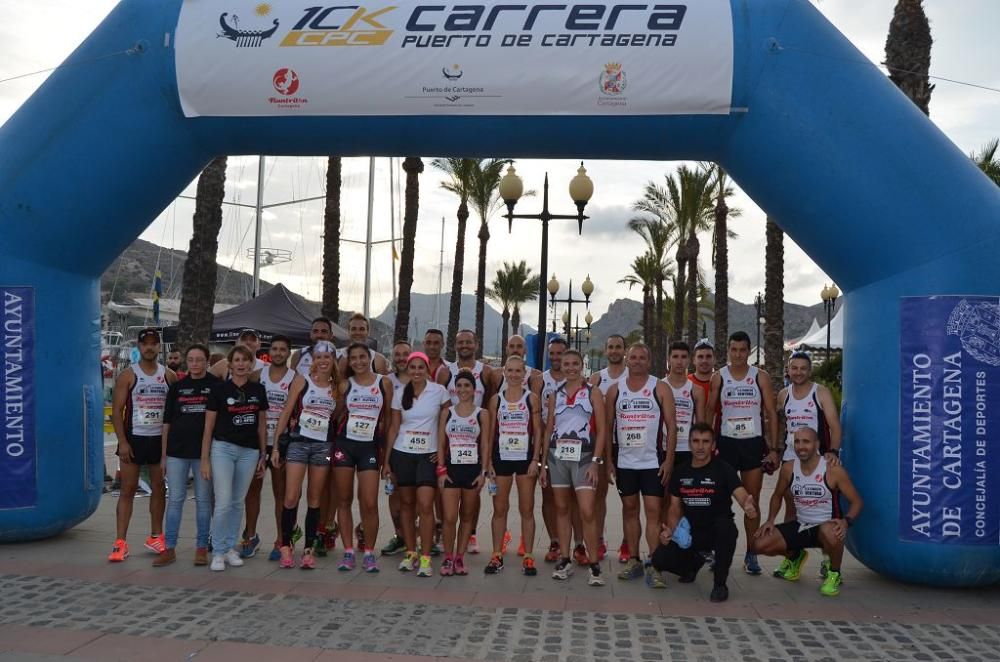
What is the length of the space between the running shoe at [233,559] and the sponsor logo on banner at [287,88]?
362 cm

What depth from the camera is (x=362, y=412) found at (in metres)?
6.69

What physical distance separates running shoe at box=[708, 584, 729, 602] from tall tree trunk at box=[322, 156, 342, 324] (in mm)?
14150

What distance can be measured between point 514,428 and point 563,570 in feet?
3.78

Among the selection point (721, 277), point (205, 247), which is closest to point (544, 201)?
point (205, 247)

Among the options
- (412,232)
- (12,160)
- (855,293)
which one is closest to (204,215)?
(12,160)

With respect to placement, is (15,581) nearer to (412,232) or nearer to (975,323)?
(975,323)

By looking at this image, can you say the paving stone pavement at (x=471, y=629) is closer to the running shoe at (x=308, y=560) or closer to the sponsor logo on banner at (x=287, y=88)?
the running shoe at (x=308, y=560)

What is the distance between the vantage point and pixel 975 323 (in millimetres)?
6016

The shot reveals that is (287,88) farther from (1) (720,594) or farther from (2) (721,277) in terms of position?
(2) (721,277)

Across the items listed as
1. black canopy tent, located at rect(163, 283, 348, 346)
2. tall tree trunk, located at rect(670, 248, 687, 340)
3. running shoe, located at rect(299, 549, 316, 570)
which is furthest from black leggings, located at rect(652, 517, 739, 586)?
tall tree trunk, located at rect(670, 248, 687, 340)

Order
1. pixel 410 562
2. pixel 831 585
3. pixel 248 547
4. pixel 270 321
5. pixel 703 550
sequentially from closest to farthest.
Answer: pixel 831 585 → pixel 703 550 → pixel 410 562 → pixel 248 547 → pixel 270 321

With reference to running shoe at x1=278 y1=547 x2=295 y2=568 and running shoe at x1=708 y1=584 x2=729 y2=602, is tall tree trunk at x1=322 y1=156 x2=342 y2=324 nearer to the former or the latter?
running shoe at x1=278 y1=547 x2=295 y2=568

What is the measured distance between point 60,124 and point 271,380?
2.72m

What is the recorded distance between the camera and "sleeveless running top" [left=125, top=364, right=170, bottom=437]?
22.8 ft
